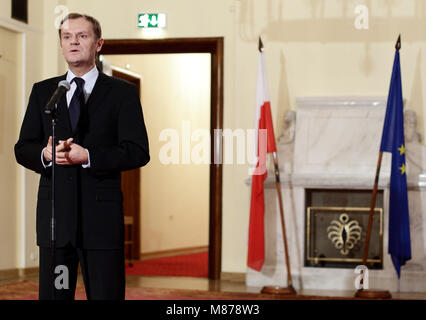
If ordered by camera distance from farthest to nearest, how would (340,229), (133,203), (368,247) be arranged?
(133,203) → (340,229) → (368,247)

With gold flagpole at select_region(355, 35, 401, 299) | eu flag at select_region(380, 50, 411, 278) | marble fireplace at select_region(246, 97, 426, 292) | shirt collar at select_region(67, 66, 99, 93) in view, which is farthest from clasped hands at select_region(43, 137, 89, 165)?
marble fireplace at select_region(246, 97, 426, 292)

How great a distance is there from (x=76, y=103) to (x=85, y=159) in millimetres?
203

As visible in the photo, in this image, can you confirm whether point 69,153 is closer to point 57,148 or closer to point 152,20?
point 57,148

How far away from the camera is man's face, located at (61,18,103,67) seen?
2264 millimetres

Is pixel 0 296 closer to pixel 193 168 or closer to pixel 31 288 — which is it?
pixel 31 288

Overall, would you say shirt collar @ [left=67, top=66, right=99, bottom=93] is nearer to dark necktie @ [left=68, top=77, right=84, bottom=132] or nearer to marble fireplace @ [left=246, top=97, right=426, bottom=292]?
dark necktie @ [left=68, top=77, right=84, bottom=132]

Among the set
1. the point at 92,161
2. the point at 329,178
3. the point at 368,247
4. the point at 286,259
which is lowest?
the point at 286,259

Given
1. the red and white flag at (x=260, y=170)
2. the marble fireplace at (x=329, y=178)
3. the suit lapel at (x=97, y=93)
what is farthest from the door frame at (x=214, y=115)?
the suit lapel at (x=97, y=93)

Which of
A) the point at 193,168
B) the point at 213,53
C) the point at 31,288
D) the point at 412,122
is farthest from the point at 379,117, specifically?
the point at 193,168

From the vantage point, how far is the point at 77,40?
2.27 metres

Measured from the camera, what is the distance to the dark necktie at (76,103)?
2305 millimetres

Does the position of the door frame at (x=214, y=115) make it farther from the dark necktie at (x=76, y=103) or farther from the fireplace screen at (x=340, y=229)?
the dark necktie at (x=76, y=103)

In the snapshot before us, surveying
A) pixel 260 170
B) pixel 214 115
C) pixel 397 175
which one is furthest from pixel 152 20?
pixel 397 175

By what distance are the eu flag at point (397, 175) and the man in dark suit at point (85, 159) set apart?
14.6 feet
